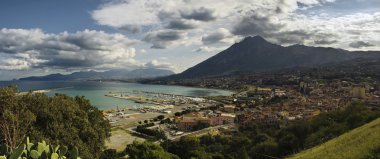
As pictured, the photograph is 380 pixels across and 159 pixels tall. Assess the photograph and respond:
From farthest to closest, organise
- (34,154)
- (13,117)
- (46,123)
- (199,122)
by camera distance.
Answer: (199,122)
(46,123)
(13,117)
(34,154)

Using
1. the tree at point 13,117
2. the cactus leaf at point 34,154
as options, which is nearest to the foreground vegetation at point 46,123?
the tree at point 13,117

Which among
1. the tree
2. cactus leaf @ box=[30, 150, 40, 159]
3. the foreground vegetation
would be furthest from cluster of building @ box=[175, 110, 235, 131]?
cactus leaf @ box=[30, 150, 40, 159]

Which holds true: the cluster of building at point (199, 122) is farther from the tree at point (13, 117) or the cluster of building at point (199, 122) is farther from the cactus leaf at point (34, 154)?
the cactus leaf at point (34, 154)

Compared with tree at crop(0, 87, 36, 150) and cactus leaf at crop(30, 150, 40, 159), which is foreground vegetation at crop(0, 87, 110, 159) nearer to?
tree at crop(0, 87, 36, 150)

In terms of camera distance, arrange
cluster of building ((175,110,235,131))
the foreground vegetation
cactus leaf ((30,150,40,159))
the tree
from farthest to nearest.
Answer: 1. cluster of building ((175,110,235,131))
2. the foreground vegetation
3. the tree
4. cactus leaf ((30,150,40,159))

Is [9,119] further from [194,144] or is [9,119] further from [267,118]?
[267,118]

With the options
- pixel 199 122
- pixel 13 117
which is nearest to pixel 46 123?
pixel 13 117

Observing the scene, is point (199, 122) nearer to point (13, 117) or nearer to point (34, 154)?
point (13, 117)

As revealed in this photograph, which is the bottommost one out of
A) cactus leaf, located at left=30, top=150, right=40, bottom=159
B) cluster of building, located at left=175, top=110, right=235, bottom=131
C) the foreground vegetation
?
cluster of building, located at left=175, top=110, right=235, bottom=131
